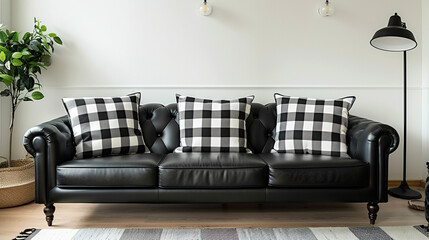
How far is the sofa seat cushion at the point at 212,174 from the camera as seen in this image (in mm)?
2330

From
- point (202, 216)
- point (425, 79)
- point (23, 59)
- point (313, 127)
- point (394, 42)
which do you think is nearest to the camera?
point (202, 216)

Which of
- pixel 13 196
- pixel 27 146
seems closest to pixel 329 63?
pixel 27 146

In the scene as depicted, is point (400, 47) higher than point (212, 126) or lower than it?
higher

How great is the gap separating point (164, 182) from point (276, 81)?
58.8 inches

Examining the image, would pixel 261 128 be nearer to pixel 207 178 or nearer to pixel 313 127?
pixel 313 127

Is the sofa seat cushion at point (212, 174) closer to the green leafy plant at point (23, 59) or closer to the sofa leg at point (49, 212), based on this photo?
the sofa leg at point (49, 212)

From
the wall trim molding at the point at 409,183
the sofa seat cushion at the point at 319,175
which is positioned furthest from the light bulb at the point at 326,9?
the wall trim molding at the point at 409,183

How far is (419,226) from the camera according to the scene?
7.80 ft

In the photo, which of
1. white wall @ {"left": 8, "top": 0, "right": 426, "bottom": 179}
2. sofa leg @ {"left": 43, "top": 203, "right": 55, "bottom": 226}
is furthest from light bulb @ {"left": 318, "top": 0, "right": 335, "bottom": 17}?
sofa leg @ {"left": 43, "top": 203, "right": 55, "bottom": 226}

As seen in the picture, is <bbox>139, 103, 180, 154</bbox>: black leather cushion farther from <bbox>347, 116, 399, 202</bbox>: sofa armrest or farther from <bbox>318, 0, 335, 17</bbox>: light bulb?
<bbox>318, 0, 335, 17</bbox>: light bulb

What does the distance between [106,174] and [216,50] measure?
1.52 metres

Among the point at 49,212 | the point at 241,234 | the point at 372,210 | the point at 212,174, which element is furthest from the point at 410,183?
the point at 49,212

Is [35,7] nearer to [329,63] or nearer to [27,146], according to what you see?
[27,146]

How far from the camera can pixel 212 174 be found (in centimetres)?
233
